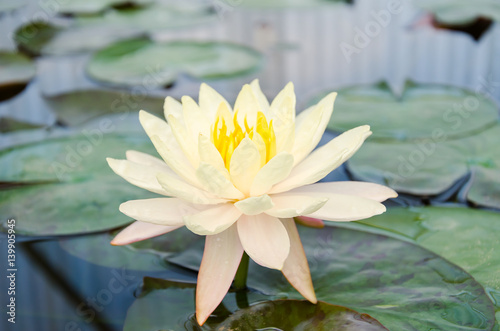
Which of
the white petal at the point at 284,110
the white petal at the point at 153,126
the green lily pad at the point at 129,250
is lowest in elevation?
the green lily pad at the point at 129,250

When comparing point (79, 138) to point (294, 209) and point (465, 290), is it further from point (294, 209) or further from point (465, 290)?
point (465, 290)

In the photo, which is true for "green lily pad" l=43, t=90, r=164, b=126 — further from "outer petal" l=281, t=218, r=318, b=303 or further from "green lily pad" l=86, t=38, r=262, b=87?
"outer petal" l=281, t=218, r=318, b=303

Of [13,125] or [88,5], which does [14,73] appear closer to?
[13,125]

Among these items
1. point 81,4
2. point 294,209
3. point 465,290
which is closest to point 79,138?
point 294,209

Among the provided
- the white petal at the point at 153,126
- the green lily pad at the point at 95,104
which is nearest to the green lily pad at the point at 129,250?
the white petal at the point at 153,126

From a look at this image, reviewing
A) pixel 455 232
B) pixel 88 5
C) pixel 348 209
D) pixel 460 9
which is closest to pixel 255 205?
pixel 348 209

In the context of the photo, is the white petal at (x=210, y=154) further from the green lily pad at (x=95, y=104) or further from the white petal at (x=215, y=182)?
the green lily pad at (x=95, y=104)

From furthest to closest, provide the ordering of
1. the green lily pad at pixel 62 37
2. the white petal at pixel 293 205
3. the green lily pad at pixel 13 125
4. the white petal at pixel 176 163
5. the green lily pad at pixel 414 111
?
the green lily pad at pixel 62 37, the green lily pad at pixel 13 125, the green lily pad at pixel 414 111, the white petal at pixel 176 163, the white petal at pixel 293 205

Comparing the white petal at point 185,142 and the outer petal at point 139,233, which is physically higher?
the white petal at point 185,142
